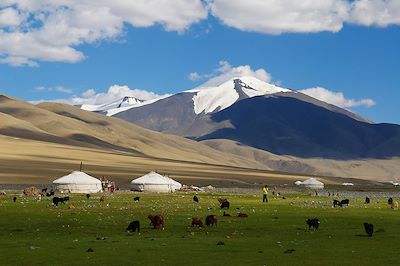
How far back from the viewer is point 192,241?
2583cm

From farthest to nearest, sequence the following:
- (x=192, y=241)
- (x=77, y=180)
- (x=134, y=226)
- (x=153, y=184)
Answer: (x=153, y=184) < (x=77, y=180) < (x=134, y=226) < (x=192, y=241)

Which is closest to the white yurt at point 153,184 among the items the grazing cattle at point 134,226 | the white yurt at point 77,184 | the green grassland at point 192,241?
the white yurt at point 77,184

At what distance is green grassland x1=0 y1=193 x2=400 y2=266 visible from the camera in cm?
2094

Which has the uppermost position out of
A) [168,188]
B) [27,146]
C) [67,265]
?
[27,146]

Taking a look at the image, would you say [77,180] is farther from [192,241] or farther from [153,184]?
[192,241]

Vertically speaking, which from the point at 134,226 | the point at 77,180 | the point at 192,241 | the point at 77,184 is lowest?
the point at 192,241

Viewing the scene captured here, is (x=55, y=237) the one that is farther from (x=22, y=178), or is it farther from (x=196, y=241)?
(x=22, y=178)

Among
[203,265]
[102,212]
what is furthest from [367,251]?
[102,212]

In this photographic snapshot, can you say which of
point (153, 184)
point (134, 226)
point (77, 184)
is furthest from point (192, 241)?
point (153, 184)

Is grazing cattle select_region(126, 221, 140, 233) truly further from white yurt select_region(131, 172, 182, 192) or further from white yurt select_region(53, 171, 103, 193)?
white yurt select_region(131, 172, 182, 192)

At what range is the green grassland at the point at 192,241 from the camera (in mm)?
20938

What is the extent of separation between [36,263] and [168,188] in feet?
202

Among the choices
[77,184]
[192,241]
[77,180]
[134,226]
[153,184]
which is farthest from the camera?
[153,184]

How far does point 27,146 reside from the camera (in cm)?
18700
